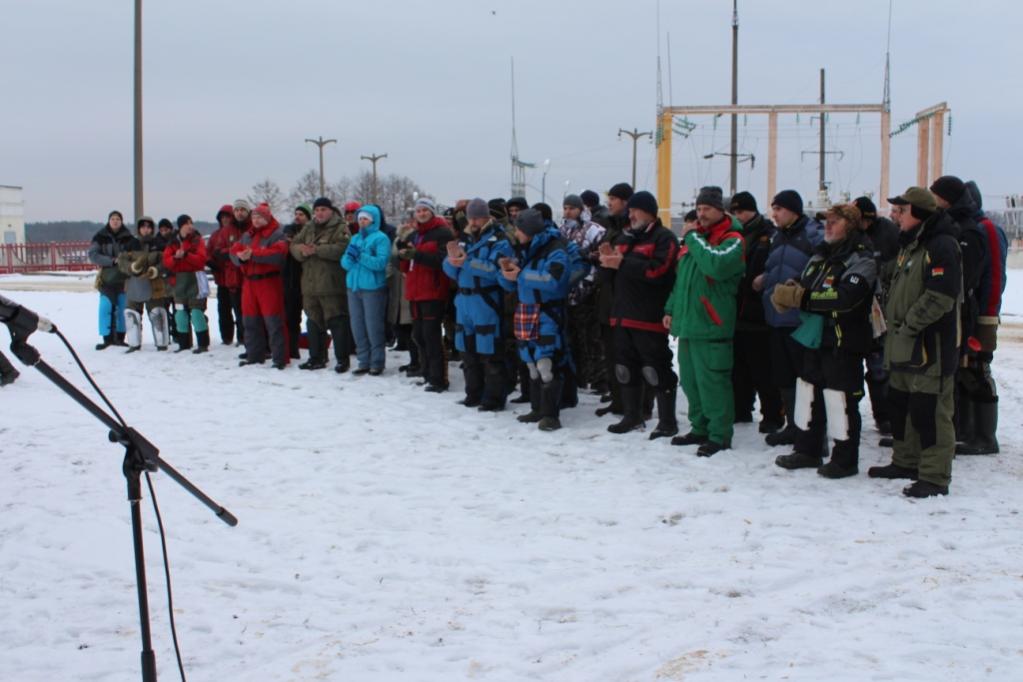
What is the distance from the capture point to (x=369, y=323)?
1058 cm

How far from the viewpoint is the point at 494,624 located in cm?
431

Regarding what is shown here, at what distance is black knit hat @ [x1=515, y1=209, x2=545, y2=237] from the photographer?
820cm

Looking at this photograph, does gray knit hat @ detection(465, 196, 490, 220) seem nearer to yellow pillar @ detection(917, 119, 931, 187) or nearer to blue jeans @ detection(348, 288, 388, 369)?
blue jeans @ detection(348, 288, 388, 369)

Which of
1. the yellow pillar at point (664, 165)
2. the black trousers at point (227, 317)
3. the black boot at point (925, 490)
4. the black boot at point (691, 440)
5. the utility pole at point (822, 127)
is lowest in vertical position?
the black boot at point (925, 490)

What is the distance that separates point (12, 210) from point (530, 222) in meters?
79.3

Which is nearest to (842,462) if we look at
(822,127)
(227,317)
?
(227,317)

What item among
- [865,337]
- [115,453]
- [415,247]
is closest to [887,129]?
[415,247]

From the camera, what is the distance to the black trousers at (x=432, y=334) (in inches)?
385

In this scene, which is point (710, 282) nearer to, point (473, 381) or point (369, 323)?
point (473, 381)

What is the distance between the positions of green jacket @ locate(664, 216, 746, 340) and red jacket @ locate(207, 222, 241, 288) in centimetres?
668

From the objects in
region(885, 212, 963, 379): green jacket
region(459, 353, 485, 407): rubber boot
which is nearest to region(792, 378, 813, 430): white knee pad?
region(885, 212, 963, 379): green jacket

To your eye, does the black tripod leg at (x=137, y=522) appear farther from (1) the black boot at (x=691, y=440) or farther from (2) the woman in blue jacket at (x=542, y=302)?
(2) the woman in blue jacket at (x=542, y=302)

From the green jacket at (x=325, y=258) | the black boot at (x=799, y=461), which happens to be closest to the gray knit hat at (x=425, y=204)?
the green jacket at (x=325, y=258)

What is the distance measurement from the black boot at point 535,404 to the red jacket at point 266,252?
155 inches
